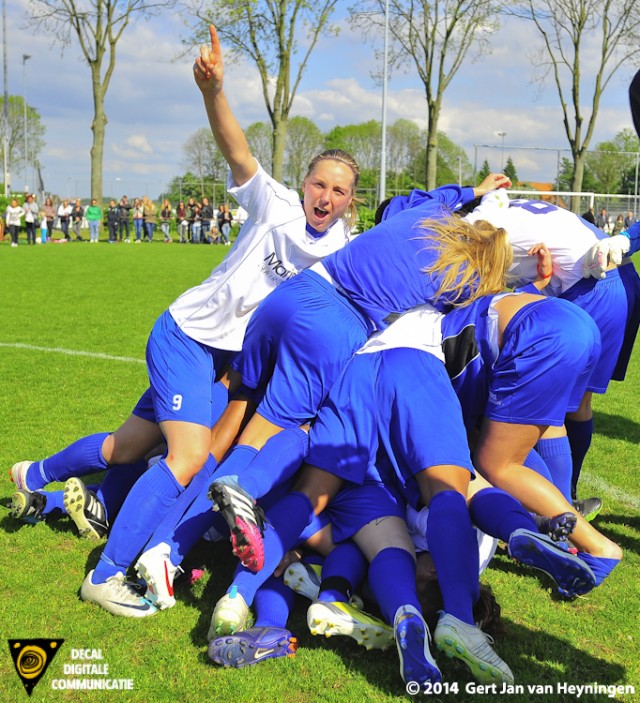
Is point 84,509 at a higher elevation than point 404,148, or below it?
below

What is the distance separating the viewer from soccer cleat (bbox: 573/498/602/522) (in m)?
4.25

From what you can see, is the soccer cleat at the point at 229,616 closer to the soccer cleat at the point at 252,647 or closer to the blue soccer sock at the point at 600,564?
the soccer cleat at the point at 252,647

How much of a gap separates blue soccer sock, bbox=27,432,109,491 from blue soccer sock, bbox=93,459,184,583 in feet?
2.36

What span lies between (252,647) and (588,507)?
2284mm

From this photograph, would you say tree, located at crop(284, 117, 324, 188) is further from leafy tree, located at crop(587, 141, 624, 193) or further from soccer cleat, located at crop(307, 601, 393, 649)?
soccer cleat, located at crop(307, 601, 393, 649)

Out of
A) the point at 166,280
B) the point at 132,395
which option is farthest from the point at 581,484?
the point at 166,280

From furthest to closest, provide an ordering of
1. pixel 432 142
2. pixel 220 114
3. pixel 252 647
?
pixel 432 142 → pixel 220 114 → pixel 252 647

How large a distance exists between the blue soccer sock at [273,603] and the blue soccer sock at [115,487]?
116 centimetres

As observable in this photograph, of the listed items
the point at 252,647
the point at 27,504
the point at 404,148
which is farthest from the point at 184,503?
the point at 404,148

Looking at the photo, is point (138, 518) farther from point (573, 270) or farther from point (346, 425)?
point (573, 270)

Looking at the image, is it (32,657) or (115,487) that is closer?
(32,657)

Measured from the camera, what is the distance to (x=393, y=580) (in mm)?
2922

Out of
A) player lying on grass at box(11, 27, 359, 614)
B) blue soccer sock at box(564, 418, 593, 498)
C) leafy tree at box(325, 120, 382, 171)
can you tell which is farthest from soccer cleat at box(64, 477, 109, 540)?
leafy tree at box(325, 120, 382, 171)

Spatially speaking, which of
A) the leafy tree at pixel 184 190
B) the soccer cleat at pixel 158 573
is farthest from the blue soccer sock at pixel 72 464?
the leafy tree at pixel 184 190
